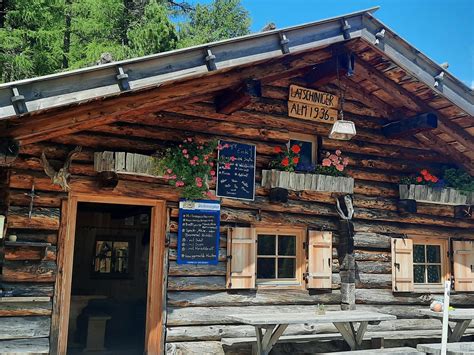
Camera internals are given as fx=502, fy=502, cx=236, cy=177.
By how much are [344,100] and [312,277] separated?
2.91 m

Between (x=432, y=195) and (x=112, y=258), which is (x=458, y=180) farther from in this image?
(x=112, y=258)

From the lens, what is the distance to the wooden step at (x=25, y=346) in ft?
18.4

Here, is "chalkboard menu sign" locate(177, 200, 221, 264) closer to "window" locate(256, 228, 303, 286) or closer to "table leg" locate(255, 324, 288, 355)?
"window" locate(256, 228, 303, 286)

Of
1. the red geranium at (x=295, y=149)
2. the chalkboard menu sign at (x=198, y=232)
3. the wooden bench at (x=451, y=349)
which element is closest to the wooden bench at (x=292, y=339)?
the chalkboard menu sign at (x=198, y=232)

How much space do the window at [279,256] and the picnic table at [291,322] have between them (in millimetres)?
988

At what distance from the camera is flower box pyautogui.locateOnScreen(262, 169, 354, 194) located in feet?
23.4

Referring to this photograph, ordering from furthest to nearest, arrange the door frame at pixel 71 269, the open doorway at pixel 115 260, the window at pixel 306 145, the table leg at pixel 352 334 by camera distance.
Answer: the open doorway at pixel 115 260 < the window at pixel 306 145 < the table leg at pixel 352 334 < the door frame at pixel 71 269

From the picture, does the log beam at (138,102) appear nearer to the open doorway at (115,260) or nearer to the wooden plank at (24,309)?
the wooden plank at (24,309)

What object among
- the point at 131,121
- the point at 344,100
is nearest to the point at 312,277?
the point at 344,100

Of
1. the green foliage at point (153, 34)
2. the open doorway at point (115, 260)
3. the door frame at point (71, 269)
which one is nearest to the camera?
the door frame at point (71, 269)

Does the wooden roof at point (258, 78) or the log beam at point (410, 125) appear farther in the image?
the log beam at point (410, 125)

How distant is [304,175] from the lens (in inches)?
284

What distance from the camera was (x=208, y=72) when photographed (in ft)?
19.0

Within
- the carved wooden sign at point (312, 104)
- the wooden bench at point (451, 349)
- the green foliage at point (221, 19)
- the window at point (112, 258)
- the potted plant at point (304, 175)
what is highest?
the green foliage at point (221, 19)
